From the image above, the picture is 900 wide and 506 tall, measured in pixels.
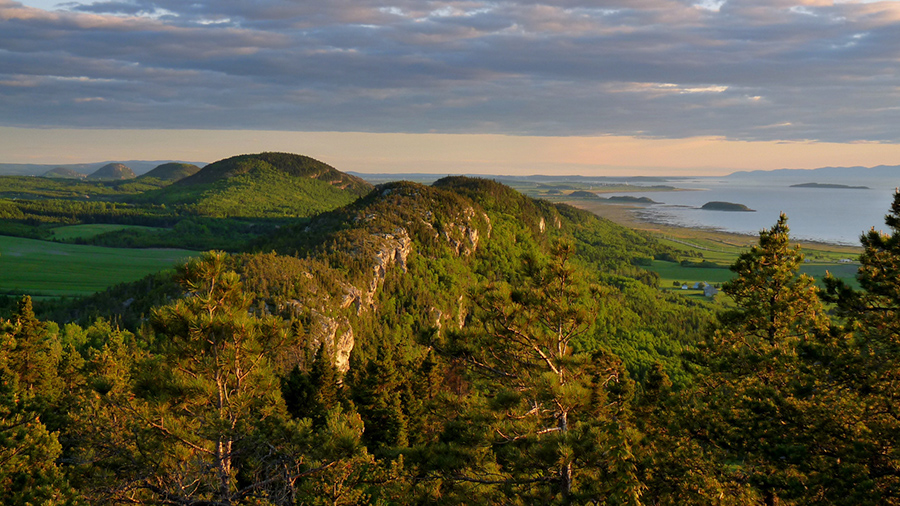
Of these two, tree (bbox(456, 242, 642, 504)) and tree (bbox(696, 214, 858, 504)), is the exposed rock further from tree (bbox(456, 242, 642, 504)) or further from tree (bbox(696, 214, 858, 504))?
tree (bbox(456, 242, 642, 504))

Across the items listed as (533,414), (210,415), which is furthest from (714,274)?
(210,415)

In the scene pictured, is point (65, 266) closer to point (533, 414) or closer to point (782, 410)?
point (533, 414)

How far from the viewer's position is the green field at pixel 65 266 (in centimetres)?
13750

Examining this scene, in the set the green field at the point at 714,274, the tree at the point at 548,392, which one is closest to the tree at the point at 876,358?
the tree at the point at 548,392

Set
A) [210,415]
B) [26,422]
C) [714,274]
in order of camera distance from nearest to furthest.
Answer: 1. [210,415]
2. [26,422]
3. [714,274]

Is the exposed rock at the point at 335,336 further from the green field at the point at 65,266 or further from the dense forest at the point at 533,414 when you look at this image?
the dense forest at the point at 533,414

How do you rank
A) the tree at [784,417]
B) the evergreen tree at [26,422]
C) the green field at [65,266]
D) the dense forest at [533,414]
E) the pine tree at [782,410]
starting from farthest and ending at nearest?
the green field at [65,266] < the evergreen tree at [26,422] < the pine tree at [782,410] < the tree at [784,417] < the dense forest at [533,414]

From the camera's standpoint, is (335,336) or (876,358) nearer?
(876,358)

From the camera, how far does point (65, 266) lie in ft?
531

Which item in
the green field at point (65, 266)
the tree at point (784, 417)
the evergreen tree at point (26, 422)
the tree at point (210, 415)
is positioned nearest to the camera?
A: the tree at point (210, 415)

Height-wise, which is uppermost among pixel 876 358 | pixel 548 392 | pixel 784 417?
pixel 876 358

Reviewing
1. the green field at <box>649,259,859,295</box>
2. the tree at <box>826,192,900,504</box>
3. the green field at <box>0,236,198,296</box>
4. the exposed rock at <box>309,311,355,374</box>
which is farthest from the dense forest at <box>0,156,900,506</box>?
the green field at <box>649,259,859,295</box>

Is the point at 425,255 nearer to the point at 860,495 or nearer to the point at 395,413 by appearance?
the point at 395,413

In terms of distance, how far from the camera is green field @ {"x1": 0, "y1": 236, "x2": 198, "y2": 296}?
451ft
